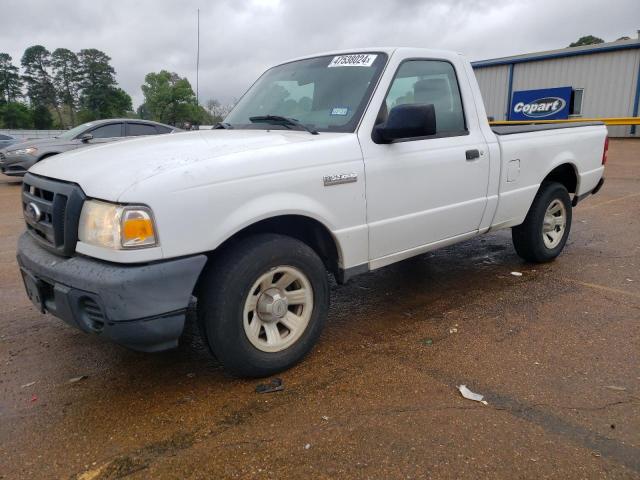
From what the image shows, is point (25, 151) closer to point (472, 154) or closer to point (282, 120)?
point (282, 120)

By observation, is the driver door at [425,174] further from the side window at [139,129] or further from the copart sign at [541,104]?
the copart sign at [541,104]

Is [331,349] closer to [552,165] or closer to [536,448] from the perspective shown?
[536,448]

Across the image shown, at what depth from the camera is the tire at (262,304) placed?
8.86 ft

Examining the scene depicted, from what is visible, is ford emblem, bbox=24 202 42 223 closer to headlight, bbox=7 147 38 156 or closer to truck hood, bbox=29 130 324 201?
truck hood, bbox=29 130 324 201

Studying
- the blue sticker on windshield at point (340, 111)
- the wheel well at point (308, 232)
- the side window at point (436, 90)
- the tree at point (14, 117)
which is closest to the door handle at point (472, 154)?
the side window at point (436, 90)

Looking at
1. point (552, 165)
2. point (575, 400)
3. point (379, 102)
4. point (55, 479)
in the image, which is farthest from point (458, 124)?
point (55, 479)

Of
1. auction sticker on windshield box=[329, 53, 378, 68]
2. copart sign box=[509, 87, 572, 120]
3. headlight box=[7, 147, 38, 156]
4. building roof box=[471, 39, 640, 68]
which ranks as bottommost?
headlight box=[7, 147, 38, 156]

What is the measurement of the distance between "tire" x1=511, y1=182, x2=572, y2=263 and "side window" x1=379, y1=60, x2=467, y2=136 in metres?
1.45

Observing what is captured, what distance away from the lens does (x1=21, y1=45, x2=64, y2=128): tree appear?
77.0 metres

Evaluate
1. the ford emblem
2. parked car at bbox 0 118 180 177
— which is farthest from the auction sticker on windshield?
parked car at bbox 0 118 180 177

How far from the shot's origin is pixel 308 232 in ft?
10.8

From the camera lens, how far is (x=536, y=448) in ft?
7.72

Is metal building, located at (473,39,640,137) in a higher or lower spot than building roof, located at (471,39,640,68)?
lower

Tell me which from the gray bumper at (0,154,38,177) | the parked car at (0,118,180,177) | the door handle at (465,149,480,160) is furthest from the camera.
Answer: the gray bumper at (0,154,38,177)
